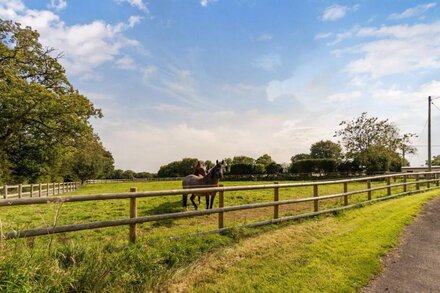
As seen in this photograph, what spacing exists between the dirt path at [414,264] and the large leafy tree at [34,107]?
23.1m

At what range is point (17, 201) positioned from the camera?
493 cm

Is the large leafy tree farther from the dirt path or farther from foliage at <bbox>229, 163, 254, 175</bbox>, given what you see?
foliage at <bbox>229, 163, 254, 175</bbox>

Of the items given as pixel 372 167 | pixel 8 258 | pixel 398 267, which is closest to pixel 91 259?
pixel 8 258

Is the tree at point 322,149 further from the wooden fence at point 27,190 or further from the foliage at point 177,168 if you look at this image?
the wooden fence at point 27,190

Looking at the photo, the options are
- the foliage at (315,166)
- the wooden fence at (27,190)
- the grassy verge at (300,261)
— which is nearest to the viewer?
the grassy verge at (300,261)

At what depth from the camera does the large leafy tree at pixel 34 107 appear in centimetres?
2377

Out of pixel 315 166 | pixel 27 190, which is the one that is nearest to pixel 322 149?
pixel 315 166

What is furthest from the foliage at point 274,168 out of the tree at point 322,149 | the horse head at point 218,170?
the horse head at point 218,170

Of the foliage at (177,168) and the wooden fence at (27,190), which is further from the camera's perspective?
the foliage at (177,168)

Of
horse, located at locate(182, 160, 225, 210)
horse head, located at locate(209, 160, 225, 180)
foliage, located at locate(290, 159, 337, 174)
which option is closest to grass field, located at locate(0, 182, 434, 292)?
horse, located at locate(182, 160, 225, 210)

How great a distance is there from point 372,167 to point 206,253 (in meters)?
43.6

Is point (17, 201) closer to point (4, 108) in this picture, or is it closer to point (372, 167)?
point (4, 108)

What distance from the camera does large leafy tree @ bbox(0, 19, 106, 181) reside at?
23766 mm

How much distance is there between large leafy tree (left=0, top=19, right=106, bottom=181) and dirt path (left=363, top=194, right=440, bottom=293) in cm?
2313
